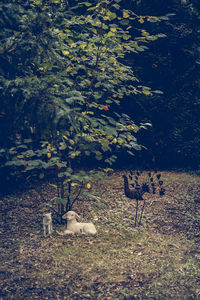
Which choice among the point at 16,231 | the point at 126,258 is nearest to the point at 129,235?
the point at 126,258

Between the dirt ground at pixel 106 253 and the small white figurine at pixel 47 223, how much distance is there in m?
0.10

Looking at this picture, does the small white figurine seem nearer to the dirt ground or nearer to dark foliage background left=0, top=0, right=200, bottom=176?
the dirt ground

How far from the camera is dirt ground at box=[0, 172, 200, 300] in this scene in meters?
3.11

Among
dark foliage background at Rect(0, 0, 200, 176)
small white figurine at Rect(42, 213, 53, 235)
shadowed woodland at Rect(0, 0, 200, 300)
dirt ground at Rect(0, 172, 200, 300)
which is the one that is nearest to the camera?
shadowed woodland at Rect(0, 0, 200, 300)

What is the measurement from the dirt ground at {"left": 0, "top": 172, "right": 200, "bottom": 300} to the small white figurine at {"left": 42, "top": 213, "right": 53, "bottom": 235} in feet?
0.31

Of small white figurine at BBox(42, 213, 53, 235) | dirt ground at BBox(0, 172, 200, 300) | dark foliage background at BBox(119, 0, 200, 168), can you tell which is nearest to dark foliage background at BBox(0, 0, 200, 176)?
dark foliage background at BBox(119, 0, 200, 168)

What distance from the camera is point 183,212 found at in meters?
5.45

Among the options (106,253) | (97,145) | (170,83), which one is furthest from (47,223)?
(170,83)

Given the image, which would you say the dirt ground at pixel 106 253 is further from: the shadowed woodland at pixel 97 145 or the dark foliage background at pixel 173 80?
the dark foliage background at pixel 173 80

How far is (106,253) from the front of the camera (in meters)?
3.82

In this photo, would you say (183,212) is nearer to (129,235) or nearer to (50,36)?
(129,235)

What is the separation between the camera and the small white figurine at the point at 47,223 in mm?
4164

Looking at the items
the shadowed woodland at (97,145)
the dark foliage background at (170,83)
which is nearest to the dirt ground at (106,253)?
the shadowed woodland at (97,145)

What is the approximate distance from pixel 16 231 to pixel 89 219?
1109 millimetres
